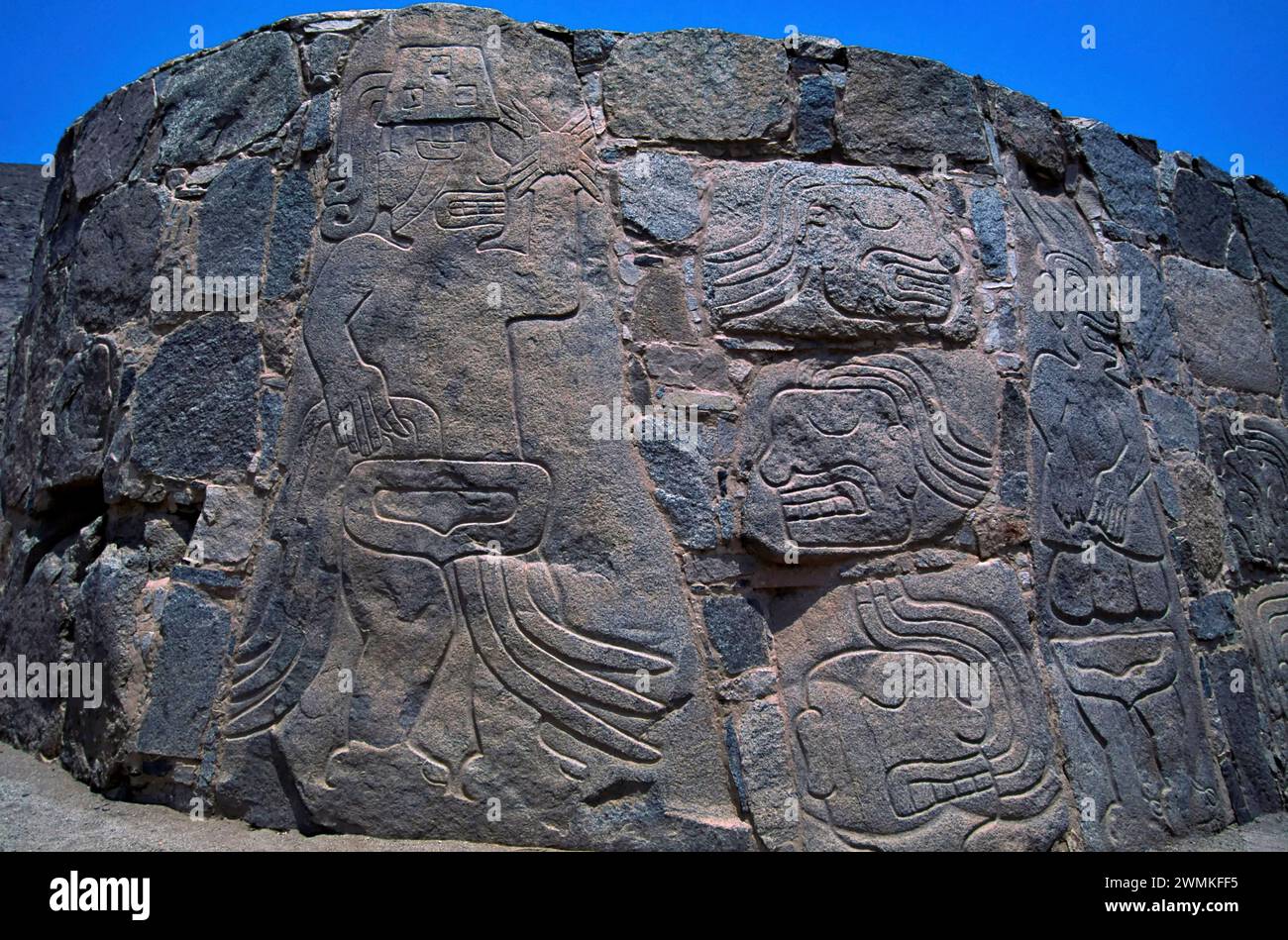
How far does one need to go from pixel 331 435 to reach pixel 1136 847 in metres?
3.23

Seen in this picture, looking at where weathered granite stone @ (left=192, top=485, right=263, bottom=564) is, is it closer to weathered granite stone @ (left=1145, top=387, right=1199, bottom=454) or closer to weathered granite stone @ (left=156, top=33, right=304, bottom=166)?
weathered granite stone @ (left=156, top=33, right=304, bottom=166)

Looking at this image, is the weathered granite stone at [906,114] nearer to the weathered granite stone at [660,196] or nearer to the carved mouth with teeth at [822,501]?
the weathered granite stone at [660,196]

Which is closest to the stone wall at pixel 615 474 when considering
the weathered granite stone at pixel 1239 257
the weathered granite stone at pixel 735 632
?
the weathered granite stone at pixel 735 632

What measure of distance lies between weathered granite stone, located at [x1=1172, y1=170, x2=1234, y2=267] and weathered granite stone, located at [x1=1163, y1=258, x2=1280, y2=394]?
0.10m

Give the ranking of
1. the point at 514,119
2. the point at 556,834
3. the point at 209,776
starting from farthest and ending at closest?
the point at 514,119 → the point at 209,776 → the point at 556,834

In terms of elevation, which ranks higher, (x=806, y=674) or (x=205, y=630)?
(x=205, y=630)

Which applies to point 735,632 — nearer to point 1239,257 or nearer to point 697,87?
point 697,87

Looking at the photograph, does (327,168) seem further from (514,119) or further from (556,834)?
(556,834)

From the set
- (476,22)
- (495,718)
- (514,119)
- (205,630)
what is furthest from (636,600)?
(476,22)

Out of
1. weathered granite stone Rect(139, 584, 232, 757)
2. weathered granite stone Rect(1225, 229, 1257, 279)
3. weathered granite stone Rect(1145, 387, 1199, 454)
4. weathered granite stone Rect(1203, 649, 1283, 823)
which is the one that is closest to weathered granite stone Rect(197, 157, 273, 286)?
weathered granite stone Rect(139, 584, 232, 757)

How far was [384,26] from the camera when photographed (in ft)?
13.4

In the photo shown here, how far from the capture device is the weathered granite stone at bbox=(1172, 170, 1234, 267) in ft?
16.9

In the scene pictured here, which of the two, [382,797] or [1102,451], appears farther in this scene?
[1102,451]

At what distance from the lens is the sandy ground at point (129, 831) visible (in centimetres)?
336
